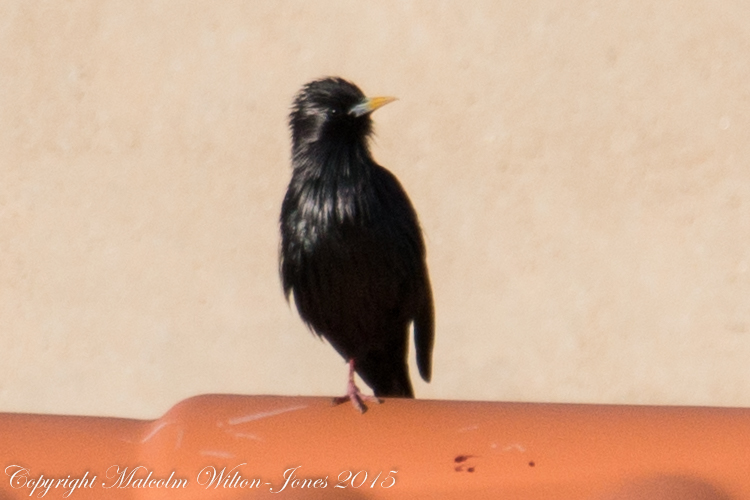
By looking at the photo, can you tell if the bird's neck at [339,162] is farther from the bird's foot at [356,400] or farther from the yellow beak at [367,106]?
the bird's foot at [356,400]

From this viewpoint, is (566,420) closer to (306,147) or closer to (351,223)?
(351,223)

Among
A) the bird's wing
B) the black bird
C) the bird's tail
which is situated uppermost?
the black bird

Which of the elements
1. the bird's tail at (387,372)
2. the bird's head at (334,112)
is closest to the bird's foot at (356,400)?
the bird's tail at (387,372)

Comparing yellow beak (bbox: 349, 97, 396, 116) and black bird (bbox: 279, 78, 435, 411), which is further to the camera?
yellow beak (bbox: 349, 97, 396, 116)

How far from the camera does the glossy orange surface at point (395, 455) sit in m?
1.62

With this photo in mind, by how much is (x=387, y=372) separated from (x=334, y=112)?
2.84 feet

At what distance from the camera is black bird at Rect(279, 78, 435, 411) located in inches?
102

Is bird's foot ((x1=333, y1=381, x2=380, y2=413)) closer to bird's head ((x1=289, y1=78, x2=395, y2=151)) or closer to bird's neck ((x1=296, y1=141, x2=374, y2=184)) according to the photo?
bird's neck ((x1=296, y1=141, x2=374, y2=184))

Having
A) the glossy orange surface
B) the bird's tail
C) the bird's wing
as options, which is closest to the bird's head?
the bird's wing

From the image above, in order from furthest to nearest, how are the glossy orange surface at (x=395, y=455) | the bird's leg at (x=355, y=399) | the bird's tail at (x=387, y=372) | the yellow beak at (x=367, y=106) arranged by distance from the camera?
the bird's tail at (x=387, y=372) < the yellow beak at (x=367, y=106) < the bird's leg at (x=355, y=399) < the glossy orange surface at (x=395, y=455)

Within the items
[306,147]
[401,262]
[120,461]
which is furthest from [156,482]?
[306,147]

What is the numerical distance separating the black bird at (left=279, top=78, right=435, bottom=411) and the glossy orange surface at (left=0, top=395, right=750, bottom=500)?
74cm

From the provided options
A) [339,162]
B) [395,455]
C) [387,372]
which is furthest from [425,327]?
[395,455]

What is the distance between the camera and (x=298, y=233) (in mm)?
2623
